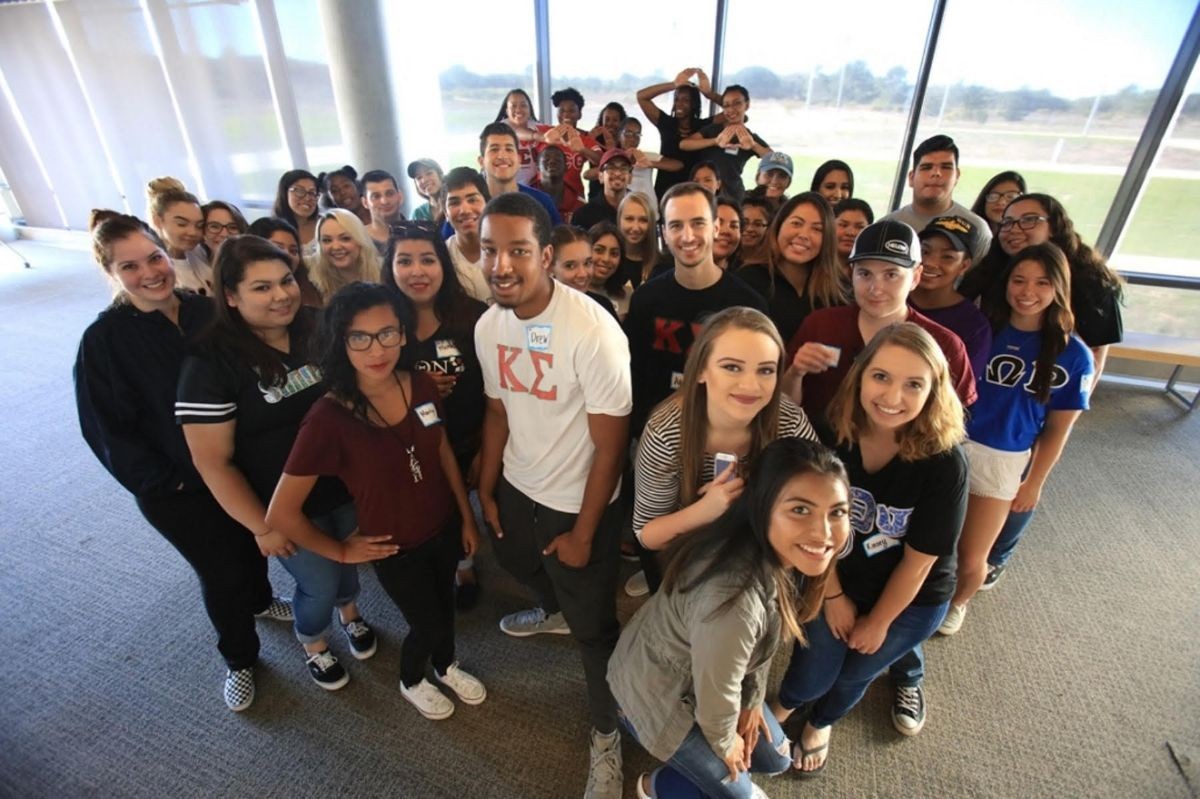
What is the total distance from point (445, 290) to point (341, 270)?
2.53ft

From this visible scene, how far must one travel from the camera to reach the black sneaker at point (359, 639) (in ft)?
6.88

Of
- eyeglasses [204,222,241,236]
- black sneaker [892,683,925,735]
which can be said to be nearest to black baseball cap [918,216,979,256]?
black sneaker [892,683,925,735]

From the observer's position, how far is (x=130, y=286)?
1572 mm

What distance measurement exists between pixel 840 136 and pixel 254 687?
5.86m

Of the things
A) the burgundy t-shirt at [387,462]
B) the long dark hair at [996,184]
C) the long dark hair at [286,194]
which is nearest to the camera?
the burgundy t-shirt at [387,462]

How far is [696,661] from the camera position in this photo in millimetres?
1204

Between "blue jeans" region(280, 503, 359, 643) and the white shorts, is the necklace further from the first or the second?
the white shorts

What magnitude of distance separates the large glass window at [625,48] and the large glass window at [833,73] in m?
0.32

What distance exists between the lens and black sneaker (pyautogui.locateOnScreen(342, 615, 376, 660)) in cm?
210

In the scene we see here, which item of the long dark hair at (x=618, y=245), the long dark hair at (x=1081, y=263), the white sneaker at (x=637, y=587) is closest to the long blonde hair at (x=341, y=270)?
the long dark hair at (x=618, y=245)

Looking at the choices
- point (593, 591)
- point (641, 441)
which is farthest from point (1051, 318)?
point (593, 591)

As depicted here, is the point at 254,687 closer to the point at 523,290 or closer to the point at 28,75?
the point at 523,290

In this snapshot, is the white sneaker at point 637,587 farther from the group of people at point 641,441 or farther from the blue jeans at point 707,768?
the blue jeans at point 707,768

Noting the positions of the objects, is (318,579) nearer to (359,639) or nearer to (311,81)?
(359,639)
